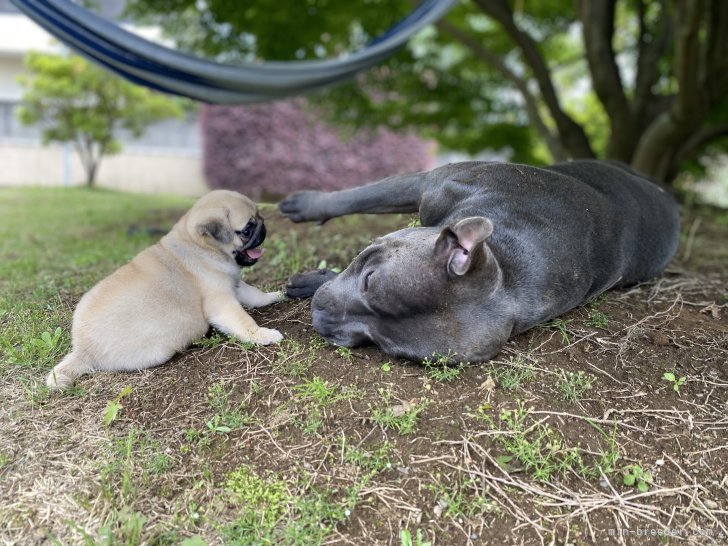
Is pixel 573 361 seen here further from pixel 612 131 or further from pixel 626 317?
pixel 612 131

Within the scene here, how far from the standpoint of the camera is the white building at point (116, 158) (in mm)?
19219

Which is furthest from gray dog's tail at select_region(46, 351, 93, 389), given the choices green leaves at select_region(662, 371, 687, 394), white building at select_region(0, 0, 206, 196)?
white building at select_region(0, 0, 206, 196)

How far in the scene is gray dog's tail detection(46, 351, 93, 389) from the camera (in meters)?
2.92

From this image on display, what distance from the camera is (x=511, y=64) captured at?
462 inches

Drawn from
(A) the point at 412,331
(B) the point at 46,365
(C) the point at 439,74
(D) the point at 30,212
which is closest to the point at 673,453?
(A) the point at 412,331

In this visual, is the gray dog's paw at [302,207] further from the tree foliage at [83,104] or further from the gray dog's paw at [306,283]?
→ the tree foliage at [83,104]

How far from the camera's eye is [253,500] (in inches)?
93.4

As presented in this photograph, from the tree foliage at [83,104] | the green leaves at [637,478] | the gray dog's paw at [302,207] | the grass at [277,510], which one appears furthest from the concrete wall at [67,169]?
the green leaves at [637,478]

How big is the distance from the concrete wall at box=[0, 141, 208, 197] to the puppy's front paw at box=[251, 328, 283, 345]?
16531 millimetres

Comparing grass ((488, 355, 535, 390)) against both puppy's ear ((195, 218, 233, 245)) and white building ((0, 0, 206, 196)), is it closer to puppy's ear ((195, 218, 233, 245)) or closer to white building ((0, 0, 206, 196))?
puppy's ear ((195, 218, 233, 245))

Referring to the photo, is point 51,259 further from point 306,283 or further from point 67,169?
point 67,169

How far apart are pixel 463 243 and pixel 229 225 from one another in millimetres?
1417

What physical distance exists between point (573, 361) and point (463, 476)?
0.98m

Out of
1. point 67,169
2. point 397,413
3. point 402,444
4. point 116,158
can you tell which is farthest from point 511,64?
point 67,169
